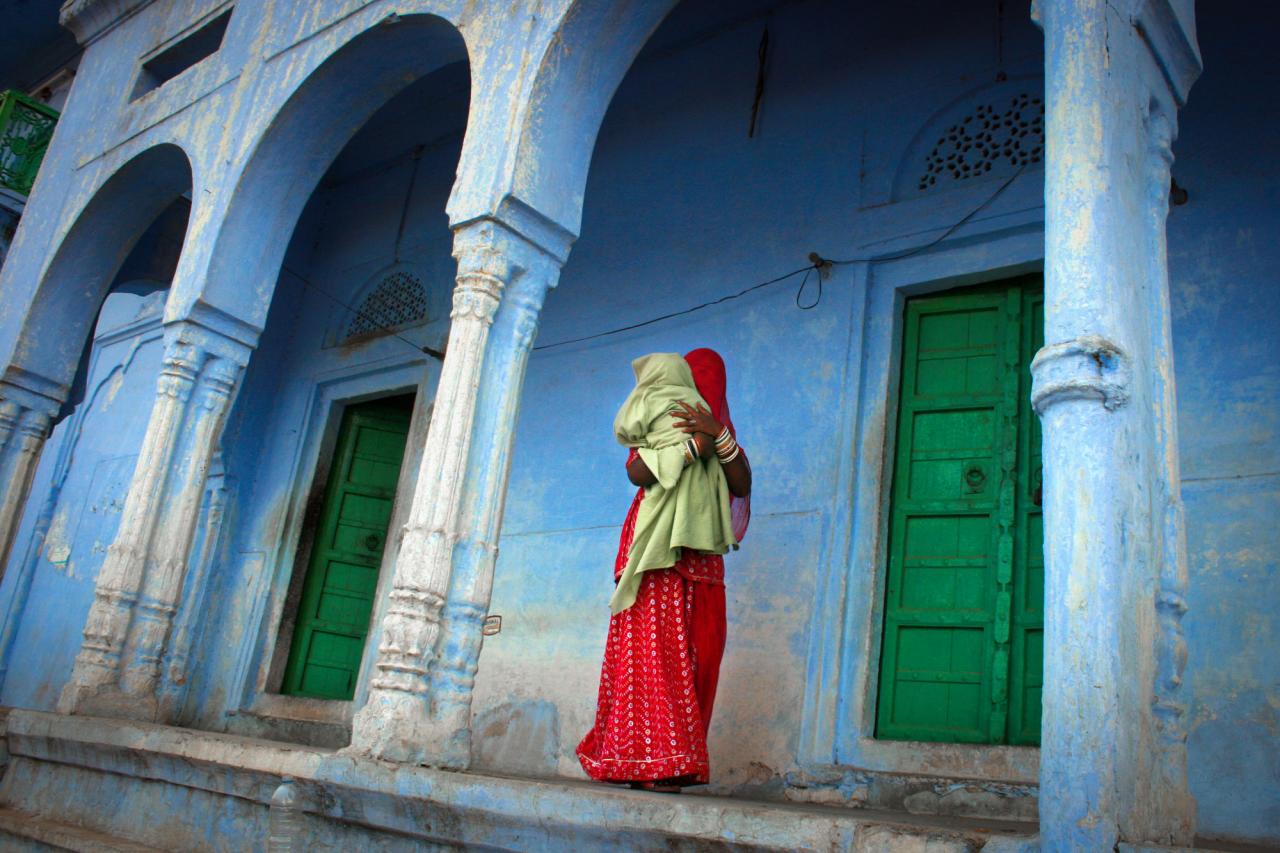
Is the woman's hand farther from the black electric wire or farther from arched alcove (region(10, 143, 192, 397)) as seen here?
arched alcove (region(10, 143, 192, 397))

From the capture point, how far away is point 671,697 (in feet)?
11.7

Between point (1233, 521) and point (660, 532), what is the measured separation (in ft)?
6.39

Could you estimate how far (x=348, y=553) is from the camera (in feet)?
23.9

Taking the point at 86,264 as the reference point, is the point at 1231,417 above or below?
below

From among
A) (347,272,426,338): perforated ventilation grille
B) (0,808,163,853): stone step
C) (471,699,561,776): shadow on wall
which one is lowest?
(0,808,163,853): stone step

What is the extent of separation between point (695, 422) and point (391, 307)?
417 cm

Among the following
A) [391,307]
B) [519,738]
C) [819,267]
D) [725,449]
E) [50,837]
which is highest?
[391,307]

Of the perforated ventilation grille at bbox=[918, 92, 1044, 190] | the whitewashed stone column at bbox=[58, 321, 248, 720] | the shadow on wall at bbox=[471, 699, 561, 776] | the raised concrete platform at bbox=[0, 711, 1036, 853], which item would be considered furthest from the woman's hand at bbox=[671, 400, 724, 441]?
the whitewashed stone column at bbox=[58, 321, 248, 720]

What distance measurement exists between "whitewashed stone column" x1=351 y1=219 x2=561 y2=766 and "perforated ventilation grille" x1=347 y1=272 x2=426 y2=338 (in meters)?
3.18

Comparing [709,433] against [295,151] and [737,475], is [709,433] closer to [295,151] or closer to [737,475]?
[737,475]

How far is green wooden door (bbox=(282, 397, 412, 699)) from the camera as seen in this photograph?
279 inches

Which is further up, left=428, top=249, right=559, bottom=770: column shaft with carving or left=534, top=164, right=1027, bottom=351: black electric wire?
left=534, top=164, right=1027, bottom=351: black electric wire

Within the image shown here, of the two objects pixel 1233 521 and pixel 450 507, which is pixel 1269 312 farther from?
pixel 450 507

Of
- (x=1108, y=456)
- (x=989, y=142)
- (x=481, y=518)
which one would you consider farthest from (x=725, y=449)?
(x=989, y=142)
